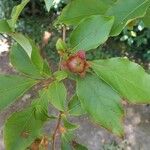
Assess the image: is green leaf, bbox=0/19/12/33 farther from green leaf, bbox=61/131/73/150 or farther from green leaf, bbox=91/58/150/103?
green leaf, bbox=61/131/73/150

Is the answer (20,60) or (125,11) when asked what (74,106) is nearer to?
(20,60)

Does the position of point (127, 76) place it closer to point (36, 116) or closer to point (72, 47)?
point (72, 47)

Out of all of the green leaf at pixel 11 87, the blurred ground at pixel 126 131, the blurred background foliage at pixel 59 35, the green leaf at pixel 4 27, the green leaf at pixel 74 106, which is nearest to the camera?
the green leaf at pixel 4 27

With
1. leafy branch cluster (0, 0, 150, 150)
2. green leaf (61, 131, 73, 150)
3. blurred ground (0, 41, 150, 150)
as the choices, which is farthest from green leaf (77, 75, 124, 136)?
blurred ground (0, 41, 150, 150)

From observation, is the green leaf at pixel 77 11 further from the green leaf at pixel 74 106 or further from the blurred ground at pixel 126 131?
the blurred ground at pixel 126 131

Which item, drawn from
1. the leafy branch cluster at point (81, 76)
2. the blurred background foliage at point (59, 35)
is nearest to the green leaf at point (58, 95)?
the leafy branch cluster at point (81, 76)

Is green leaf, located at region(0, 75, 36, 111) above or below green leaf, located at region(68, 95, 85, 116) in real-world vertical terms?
above
